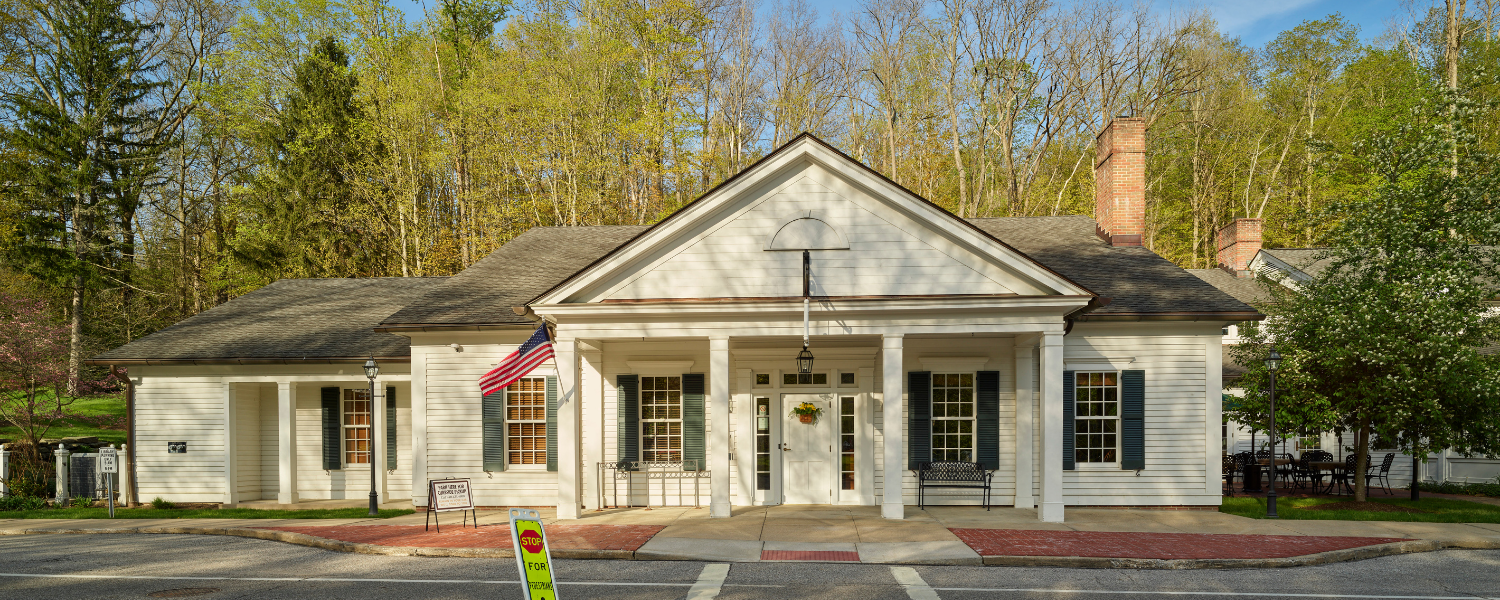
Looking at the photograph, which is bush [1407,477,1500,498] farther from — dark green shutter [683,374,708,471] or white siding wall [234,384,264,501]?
white siding wall [234,384,264,501]

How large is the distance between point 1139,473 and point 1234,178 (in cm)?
2748

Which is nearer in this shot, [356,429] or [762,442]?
[762,442]

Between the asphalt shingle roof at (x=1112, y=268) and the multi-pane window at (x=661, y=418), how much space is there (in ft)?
21.4

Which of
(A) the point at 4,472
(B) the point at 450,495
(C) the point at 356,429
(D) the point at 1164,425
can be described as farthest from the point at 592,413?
(A) the point at 4,472

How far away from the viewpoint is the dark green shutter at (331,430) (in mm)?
16797

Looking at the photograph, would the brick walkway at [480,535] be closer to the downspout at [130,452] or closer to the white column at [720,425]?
the white column at [720,425]

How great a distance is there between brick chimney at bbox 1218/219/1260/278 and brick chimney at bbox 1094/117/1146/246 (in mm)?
10826

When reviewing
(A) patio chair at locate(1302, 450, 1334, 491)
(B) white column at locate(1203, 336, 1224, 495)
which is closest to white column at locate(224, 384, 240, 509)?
(B) white column at locate(1203, 336, 1224, 495)

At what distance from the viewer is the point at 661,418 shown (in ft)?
49.3

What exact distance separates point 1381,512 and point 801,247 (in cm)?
1079

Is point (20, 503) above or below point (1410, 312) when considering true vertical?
below

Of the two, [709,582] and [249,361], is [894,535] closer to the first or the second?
[709,582]

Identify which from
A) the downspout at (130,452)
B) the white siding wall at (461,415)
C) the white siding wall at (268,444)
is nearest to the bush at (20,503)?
the downspout at (130,452)

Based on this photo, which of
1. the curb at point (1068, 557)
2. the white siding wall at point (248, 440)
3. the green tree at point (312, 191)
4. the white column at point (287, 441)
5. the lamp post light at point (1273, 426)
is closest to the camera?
the curb at point (1068, 557)
